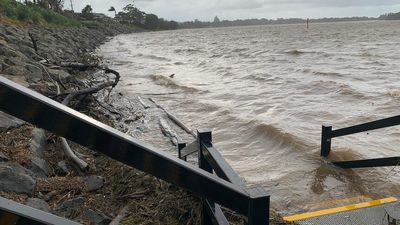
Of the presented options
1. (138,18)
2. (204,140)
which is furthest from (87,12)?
(204,140)

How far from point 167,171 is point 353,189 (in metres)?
4.44

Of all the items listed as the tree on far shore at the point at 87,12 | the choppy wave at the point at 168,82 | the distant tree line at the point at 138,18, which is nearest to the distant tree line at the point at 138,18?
the distant tree line at the point at 138,18

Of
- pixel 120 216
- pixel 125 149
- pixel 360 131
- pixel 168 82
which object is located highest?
pixel 125 149

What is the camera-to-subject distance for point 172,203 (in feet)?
11.4

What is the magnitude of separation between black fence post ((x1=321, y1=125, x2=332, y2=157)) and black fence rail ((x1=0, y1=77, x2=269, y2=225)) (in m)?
3.91

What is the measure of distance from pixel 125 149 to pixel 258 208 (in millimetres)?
634

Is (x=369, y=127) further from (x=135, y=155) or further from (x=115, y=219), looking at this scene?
(x=135, y=155)

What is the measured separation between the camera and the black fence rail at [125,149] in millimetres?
1353

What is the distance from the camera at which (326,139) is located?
5695 mm

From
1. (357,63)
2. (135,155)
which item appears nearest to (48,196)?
(135,155)

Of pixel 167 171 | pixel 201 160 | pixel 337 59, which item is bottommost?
pixel 337 59

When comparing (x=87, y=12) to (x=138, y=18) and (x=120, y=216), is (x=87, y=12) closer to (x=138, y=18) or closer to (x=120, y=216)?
(x=138, y=18)

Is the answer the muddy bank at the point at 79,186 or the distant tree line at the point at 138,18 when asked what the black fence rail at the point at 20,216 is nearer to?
the muddy bank at the point at 79,186

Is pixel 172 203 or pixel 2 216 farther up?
pixel 2 216
